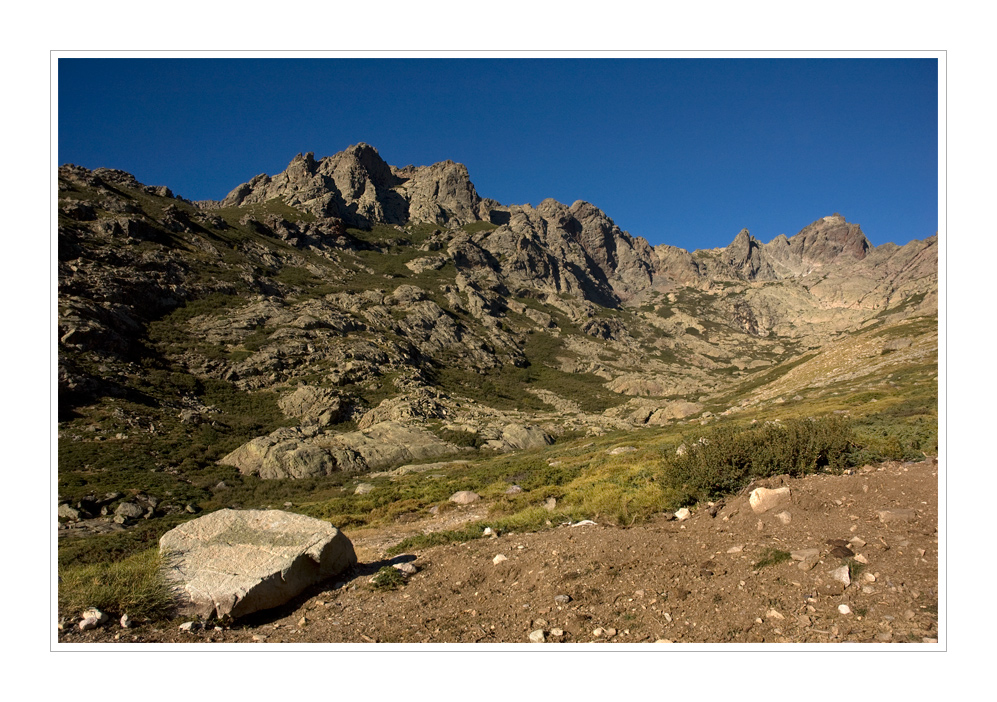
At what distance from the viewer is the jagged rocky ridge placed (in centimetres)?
5034

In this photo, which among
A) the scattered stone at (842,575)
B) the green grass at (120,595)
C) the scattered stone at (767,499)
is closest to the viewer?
the scattered stone at (842,575)

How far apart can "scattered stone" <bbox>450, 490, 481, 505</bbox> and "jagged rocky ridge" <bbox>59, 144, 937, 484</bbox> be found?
17.9 m

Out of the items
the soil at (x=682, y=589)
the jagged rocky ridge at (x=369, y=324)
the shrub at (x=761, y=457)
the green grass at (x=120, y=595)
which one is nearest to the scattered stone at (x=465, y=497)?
the shrub at (x=761, y=457)

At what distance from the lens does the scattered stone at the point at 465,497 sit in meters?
20.0

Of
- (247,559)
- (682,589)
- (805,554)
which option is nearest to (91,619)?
(247,559)

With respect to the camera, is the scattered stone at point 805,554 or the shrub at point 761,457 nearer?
the scattered stone at point 805,554

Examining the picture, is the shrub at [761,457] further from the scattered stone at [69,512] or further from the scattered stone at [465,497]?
A: the scattered stone at [69,512]

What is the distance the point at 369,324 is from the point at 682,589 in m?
87.5

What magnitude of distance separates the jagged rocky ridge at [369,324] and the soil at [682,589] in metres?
29.8

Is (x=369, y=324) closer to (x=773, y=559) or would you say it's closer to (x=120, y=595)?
(x=120, y=595)

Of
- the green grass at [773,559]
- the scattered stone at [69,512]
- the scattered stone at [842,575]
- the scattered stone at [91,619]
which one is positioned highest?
the scattered stone at [842,575]

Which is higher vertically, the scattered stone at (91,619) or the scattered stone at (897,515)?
the scattered stone at (897,515)

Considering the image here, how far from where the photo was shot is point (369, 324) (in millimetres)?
89438

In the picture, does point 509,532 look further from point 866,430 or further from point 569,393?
point 569,393
